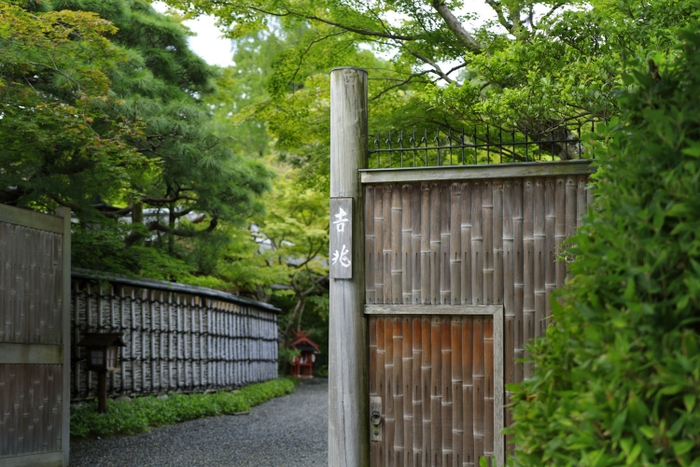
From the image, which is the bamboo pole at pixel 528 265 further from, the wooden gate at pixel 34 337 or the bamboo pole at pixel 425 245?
the wooden gate at pixel 34 337

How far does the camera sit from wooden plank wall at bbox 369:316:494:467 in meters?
5.28

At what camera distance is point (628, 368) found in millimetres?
2143

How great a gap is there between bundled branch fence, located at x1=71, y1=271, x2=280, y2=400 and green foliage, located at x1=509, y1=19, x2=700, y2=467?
10414mm

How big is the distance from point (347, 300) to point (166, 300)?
998cm

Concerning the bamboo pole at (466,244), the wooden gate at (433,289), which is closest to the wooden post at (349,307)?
the wooden gate at (433,289)

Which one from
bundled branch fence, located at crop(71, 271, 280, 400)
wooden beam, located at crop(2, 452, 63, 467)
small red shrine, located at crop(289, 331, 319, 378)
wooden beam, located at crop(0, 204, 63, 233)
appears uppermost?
wooden beam, located at crop(0, 204, 63, 233)

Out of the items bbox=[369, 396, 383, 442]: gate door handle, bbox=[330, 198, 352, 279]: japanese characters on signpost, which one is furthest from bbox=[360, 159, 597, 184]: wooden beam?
bbox=[369, 396, 383, 442]: gate door handle

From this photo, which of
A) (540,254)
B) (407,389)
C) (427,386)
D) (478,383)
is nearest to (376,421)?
(407,389)

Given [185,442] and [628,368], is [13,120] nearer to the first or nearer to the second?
[185,442]

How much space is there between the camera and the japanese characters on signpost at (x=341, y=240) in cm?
549

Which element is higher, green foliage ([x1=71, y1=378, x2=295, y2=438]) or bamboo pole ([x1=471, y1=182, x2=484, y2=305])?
bamboo pole ([x1=471, y1=182, x2=484, y2=305])

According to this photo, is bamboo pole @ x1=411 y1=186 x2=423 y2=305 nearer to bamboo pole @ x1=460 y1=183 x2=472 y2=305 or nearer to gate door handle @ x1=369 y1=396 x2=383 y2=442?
bamboo pole @ x1=460 y1=183 x2=472 y2=305

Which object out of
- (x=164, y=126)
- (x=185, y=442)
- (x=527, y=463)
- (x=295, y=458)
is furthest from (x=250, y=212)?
(x=527, y=463)

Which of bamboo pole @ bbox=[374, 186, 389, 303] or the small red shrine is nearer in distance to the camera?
bamboo pole @ bbox=[374, 186, 389, 303]
